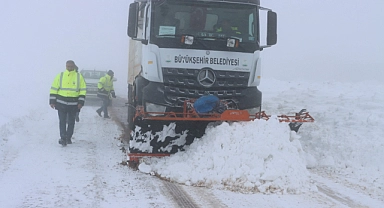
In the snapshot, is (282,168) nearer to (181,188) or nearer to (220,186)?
(220,186)

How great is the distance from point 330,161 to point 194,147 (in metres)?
2.63

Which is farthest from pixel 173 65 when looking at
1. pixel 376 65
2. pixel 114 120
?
pixel 376 65

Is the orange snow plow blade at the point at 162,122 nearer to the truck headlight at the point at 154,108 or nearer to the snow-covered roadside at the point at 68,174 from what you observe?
the truck headlight at the point at 154,108

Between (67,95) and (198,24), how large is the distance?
10.5 ft

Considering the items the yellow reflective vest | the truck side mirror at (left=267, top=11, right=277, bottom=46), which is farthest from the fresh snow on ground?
the truck side mirror at (left=267, top=11, right=277, bottom=46)

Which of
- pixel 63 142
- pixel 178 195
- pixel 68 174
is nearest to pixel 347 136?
pixel 178 195

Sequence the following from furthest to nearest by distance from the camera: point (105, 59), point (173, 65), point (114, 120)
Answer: point (105, 59), point (114, 120), point (173, 65)

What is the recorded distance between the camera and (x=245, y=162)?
660 centimetres

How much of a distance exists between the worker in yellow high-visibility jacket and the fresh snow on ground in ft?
1.70

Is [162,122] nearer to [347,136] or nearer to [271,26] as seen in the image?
[271,26]

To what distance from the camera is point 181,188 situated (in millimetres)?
6504

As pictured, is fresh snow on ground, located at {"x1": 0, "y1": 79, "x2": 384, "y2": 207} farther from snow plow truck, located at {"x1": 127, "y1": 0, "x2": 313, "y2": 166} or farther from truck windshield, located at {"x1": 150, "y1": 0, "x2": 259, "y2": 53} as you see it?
truck windshield, located at {"x1": 150, "y1": 0, "x2": 259, "y2": 53}

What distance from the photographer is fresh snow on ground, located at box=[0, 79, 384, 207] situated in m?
5.97

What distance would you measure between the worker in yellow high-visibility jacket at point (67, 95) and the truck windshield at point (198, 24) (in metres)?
2.26
